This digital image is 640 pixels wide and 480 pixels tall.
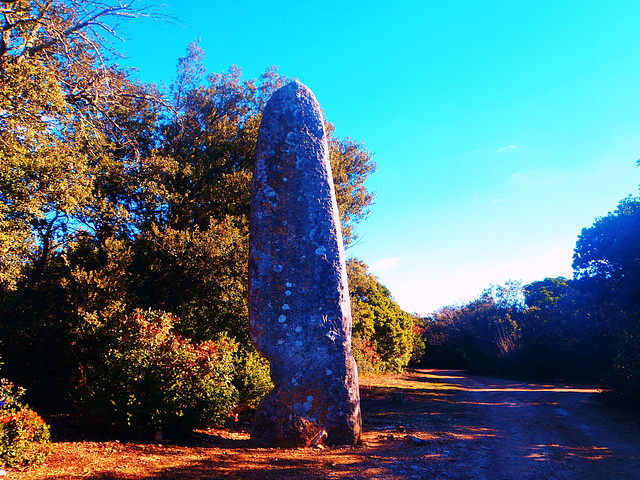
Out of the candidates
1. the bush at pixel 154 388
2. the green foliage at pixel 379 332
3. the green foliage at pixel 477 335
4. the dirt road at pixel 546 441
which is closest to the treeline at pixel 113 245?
the bush at pixel 154 388

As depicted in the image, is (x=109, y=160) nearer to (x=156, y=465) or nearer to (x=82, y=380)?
(x=82, y=380)

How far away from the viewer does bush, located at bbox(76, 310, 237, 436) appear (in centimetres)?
698

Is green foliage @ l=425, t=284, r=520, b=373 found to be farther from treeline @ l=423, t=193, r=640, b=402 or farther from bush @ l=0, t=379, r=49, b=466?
bush @ l=0, t=379, r=49, b=466

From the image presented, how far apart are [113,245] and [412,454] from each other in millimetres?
8271

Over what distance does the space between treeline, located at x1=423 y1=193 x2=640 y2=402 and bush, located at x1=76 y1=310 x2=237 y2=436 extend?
10.7 meters

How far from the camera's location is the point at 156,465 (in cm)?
536

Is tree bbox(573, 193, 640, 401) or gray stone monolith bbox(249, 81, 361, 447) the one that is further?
tree bbox(573, 193, 640, 401)

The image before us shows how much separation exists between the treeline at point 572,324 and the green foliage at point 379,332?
16.7 ft

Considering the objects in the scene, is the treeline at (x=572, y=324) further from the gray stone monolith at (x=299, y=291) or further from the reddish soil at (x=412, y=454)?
the gray stone monolith at (x=299, y=291)

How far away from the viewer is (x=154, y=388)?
23.2 ft

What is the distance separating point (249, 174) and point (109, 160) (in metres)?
4.14

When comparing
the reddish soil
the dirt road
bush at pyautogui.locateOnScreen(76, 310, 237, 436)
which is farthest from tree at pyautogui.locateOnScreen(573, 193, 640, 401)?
bush at pyautogui.locateOnScreen(76, 310, 237, 436)

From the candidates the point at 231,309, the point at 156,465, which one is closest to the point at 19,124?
the point at 231,309

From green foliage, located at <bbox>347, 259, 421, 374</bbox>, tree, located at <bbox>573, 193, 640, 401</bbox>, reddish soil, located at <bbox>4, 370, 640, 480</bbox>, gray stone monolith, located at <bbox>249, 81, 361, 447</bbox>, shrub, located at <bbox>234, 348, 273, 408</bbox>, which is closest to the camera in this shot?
reddish soil, located at <bbox>4, 370, 640, 480</bbox>
